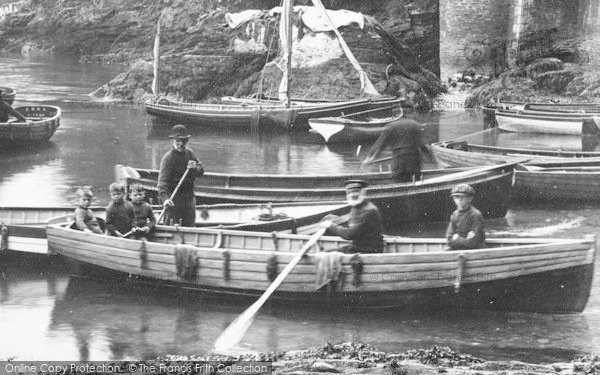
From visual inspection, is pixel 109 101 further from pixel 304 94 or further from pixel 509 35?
pixel 509 35

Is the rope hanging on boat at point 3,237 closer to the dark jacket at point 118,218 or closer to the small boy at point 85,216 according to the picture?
the small boy at point 85,216

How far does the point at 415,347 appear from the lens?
11.6 meters

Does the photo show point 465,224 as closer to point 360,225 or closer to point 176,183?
point 360,225

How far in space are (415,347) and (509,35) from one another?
1226 inches

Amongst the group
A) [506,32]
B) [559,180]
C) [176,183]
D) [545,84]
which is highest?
[506,32]

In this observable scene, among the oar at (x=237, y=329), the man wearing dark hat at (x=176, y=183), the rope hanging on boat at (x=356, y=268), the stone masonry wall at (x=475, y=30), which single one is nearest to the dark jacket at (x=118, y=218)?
the man wearing dark hat at (x=176, y=183)

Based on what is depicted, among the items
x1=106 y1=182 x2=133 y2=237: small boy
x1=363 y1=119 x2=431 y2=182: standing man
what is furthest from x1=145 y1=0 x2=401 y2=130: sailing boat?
x1=106 y1=182 x2=133 y2=237: small boy

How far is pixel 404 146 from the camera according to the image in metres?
17.5

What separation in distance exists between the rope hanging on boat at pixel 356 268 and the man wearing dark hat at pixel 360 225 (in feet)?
0.84

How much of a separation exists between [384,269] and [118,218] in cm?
389

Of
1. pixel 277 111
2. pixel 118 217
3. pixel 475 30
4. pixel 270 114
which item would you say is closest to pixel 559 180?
pixel 118 217

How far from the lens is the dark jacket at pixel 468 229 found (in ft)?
40.0

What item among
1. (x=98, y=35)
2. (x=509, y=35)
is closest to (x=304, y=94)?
(x=509, y=35)

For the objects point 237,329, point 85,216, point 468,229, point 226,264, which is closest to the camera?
point 237,329
